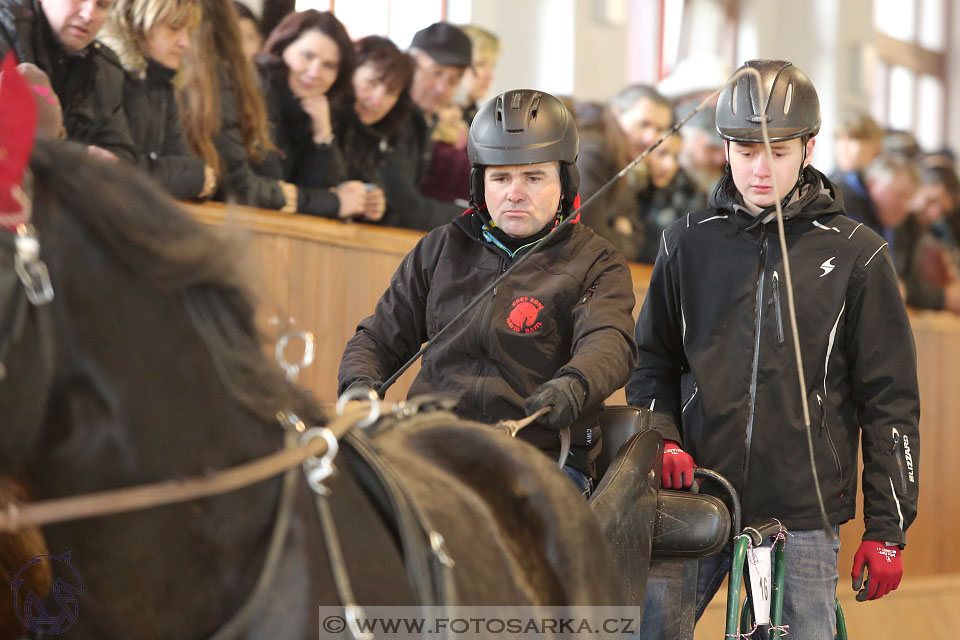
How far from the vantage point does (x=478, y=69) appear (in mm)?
5688

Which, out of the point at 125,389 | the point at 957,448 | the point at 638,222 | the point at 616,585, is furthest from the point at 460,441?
the point at 957,448

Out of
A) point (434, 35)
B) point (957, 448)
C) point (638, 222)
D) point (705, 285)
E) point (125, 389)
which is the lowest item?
point (957, 448)

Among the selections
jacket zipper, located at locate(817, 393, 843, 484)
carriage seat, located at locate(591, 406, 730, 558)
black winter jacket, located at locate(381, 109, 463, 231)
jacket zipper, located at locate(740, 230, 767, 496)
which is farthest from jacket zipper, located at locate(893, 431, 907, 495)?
black winter jacket, located at locate(381, 109, 463, 231)

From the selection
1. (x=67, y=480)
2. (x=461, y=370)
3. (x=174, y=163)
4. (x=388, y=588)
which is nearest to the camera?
(x=67, y=480)

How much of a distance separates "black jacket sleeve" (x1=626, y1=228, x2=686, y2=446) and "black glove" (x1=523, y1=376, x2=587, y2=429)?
0.80m

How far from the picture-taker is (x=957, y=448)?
765cm

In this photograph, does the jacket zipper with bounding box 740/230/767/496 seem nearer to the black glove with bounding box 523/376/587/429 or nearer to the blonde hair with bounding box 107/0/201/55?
the black glove with bounding box 523/376/587/429

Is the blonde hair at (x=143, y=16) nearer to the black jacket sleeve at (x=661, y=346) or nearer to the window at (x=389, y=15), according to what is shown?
the window at (x=389, y=15)

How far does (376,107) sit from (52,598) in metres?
3.57

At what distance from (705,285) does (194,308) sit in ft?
5.76

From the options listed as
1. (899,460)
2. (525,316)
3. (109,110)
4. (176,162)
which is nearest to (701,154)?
(176,162)

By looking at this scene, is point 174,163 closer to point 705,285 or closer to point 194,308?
point 705,285

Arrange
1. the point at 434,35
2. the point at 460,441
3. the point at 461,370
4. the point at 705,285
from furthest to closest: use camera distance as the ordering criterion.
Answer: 1. the point at 434,35
2. the point at 705,285
3. the point at 461,370
4. the point at 460,441

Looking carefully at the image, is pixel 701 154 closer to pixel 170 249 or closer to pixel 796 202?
pixel 796 202
